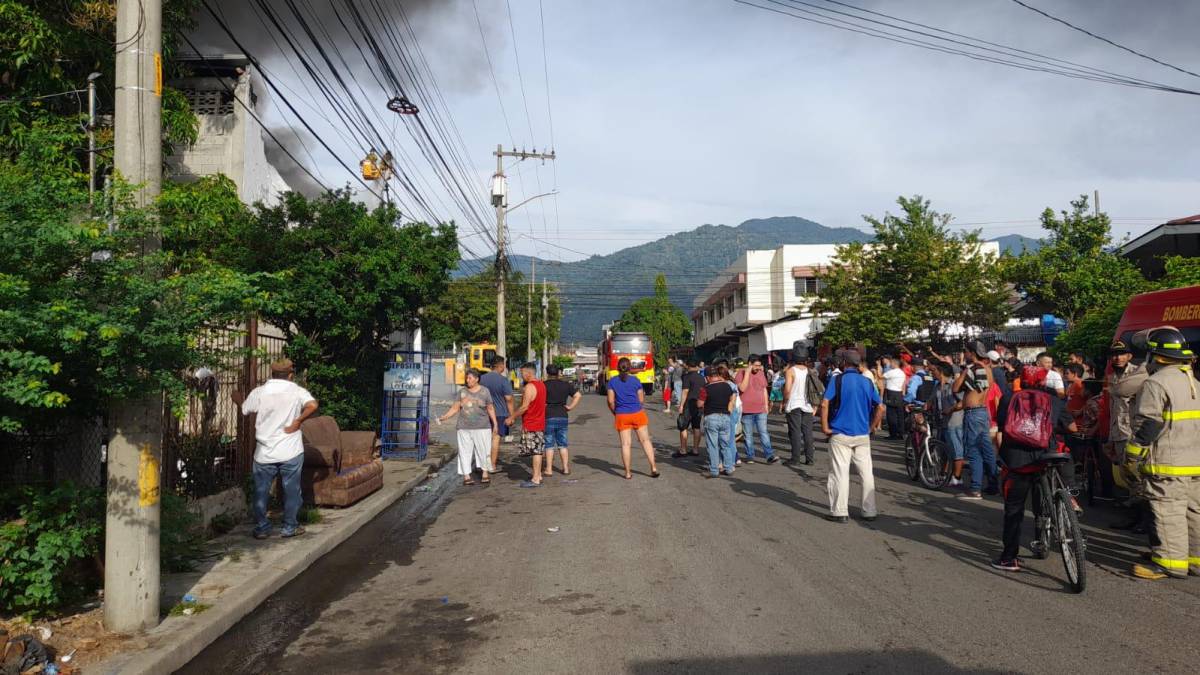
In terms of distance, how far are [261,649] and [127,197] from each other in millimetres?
2939

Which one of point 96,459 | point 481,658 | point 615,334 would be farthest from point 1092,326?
point 615,334

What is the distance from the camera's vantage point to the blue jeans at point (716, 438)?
40.0 ft

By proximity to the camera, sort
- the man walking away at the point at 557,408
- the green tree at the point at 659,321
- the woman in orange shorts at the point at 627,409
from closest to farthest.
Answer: the woman in orange shorts at the point at 627,409 → the man walking away at the point at 557,408 → the green tree at the point at 659,321

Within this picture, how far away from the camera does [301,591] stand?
6.61 meters

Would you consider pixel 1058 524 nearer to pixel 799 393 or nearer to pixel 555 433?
pixel 799 393

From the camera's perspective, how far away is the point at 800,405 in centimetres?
1320

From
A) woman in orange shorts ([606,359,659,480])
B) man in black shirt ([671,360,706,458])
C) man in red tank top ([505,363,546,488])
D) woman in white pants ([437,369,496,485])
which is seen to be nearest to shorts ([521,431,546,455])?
man in red tank top ([505,363,546,488])

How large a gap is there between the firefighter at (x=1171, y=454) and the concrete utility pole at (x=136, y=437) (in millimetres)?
7093

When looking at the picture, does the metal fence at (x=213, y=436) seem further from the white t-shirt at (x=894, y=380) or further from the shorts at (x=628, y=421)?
the white t-shirt at (x=894, y=380)

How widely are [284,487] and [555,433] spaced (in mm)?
5047

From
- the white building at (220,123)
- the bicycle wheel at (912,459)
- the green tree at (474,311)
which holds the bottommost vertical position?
the bicycle wheel at (912,459)

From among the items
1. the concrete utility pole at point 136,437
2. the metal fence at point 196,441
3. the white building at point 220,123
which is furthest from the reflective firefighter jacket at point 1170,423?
the white building at point 220,123

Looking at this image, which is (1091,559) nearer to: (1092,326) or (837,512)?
(837,512)

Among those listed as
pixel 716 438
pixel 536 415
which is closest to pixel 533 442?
pixel 536 415
